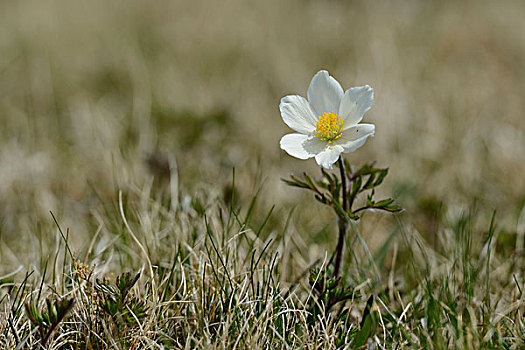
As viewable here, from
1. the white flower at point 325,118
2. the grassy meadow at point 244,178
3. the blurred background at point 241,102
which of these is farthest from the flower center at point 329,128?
the blurred background at point 241,102

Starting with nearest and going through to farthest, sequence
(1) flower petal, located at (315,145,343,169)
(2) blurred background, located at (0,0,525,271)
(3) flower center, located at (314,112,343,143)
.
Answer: (1) flower petal, located at (315,145,343,169) < (3) flower center, located at (314,112,343,143) < (2) blurred background, located at (0,0,525,271)

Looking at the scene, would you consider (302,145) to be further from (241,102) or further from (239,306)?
(241,102)

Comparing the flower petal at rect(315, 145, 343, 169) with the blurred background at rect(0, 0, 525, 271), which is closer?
the flower petal at rect(315, 145, 343, 169)

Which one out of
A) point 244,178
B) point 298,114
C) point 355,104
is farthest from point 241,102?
point 355,104

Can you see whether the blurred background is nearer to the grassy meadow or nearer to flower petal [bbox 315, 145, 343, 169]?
the grassy meadow

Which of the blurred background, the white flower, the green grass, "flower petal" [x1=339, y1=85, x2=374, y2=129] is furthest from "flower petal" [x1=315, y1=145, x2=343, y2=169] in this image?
the blurred background

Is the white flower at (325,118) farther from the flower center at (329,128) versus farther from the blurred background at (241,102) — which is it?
the blurred background at (241,102)
